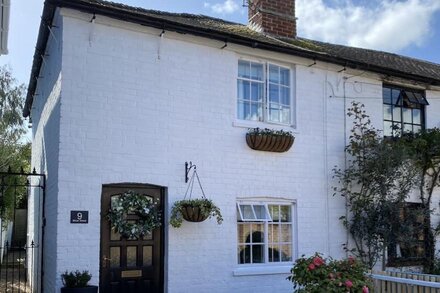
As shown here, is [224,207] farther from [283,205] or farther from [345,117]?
[345,117]

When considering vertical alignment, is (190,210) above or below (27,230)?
above

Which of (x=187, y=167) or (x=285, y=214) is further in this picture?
(x=285, y=214)

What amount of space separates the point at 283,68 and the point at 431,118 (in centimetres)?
457

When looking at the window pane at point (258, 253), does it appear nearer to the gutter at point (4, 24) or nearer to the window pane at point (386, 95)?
the window pane at point (386, 95)

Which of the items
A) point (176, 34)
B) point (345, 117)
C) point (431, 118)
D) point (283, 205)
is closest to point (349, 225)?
point (283, 205)

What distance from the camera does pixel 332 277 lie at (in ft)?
22.2

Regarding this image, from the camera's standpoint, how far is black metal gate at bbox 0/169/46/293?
10.2 metres

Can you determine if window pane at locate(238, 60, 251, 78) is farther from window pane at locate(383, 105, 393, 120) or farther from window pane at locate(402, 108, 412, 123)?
window pane at locate(402, 108, 412, 123)

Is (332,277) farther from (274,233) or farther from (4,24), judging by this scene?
(4,24)

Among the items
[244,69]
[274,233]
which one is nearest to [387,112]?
[244,69]

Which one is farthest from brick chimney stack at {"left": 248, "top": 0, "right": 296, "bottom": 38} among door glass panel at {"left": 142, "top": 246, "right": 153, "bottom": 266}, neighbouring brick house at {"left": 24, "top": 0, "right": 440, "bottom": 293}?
door glass panel at {"left": 142, "top": 246, "right": 153, "bottom": 266}

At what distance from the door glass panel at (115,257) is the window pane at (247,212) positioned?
2517 millimetres

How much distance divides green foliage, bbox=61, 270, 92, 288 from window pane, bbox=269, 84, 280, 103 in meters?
5.06

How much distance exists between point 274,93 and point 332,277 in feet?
15.7
